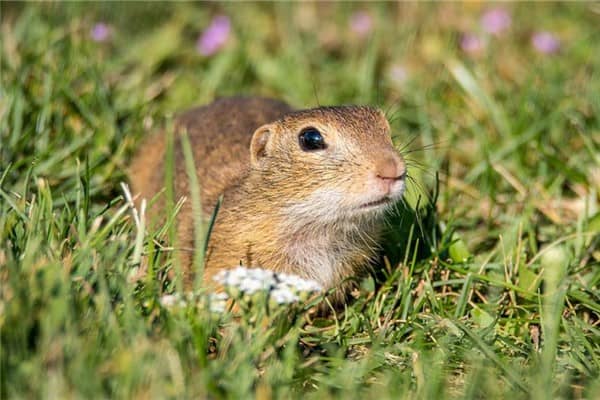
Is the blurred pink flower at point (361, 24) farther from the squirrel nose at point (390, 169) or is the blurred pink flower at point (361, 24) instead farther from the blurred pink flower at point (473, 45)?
the squirrel nose at point (390, 169)

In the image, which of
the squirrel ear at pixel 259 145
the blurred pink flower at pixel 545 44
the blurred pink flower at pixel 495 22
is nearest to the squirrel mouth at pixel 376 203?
the squirrel ear at pixel 259 145

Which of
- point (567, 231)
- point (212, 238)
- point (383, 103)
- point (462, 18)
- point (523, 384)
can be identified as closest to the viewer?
point (523, 384)

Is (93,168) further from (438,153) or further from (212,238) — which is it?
(438,153)

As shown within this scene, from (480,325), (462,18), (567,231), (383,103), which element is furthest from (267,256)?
(462,18)

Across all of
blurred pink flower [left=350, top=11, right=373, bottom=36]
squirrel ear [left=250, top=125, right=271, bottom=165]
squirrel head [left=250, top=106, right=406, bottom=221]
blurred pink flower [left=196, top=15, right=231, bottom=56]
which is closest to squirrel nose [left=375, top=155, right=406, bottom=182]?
squirrel head [left=250, top=106, right=406, bottom=221]

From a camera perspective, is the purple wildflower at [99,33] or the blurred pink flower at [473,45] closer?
the purple wildflower at [99,33]

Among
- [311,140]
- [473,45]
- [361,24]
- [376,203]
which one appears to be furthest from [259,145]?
[361,24]

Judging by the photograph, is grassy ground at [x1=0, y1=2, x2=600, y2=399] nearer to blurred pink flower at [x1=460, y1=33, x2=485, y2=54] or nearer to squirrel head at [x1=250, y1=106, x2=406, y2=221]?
blurred pink flower at [x1=460, y1=33, x2=485, y2=54]
